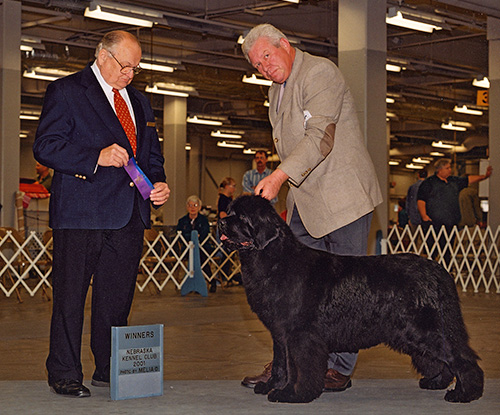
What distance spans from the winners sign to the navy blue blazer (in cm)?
44

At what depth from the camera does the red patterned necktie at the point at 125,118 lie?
3.10 m

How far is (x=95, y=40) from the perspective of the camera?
12.5 meters

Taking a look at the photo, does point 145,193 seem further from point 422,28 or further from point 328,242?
point 422,28

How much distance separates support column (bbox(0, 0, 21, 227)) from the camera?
31.1ft

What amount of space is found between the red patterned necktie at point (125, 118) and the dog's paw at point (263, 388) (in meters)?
1.09

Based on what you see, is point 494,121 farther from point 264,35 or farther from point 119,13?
point 264,35

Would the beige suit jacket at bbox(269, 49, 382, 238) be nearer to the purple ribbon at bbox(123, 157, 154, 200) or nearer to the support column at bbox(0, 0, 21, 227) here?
the purple ribbon at bbox(123, 157, 154, 200)

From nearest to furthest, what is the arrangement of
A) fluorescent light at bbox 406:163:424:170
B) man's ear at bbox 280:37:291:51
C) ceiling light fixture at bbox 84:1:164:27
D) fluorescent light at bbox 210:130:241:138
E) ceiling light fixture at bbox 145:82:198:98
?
1. man's ear at bbox 280:37:291:51
2. ceiling light fixture at bbox 84:1:164:27
3. ceiling light fixture at bbox 145:82:198:98
4. fluorescent light at bbox 210:130:241:138
5. fluorescent light at bbox 406:163:424:170

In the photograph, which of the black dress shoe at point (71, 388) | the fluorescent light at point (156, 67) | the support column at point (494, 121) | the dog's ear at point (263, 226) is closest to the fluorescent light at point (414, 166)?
the fluorescent light at point (156, 67)

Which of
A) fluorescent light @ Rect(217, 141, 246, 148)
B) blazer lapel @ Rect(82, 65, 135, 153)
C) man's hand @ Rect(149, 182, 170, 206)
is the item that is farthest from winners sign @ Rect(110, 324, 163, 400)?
fluorescent light @ Rect(217, 141, 246, 148)

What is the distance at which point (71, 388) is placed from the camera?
2914mm

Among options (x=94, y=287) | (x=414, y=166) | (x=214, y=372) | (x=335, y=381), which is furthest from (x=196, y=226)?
(x=414, y=166)

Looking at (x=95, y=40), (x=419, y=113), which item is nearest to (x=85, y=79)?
(x=95, y=40)

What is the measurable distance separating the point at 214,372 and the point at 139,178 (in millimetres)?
1223
